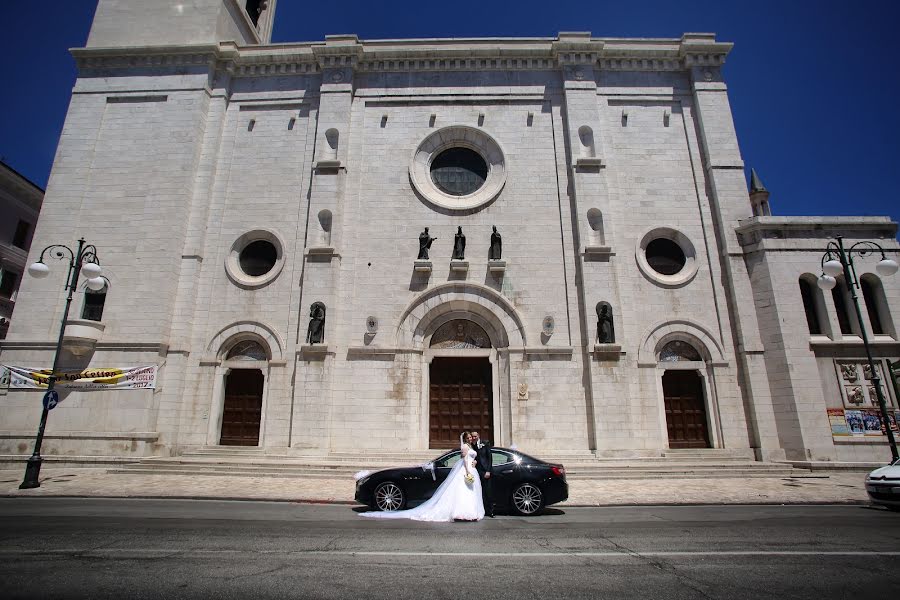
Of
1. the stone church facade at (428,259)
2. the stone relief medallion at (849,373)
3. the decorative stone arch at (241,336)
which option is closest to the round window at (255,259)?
the stone church facade at (428,259)

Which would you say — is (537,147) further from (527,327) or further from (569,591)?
(569,591)

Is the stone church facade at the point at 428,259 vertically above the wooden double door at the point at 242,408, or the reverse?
the stone church facade at the point at 428,259

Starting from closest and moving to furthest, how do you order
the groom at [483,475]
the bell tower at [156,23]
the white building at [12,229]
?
the groom at [483,475]
the bell tower at [156,23]
the white building at [12,229]

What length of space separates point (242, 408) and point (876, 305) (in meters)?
24.3

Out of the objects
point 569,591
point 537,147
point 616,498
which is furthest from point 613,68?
point 569,591

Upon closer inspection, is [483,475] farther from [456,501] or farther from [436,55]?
[436,55]

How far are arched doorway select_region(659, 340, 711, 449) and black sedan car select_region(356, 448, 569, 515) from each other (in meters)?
9.84

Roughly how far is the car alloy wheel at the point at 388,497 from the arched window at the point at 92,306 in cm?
1525

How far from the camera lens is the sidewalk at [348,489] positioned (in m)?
10.9

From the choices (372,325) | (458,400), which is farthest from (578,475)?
(372,325)

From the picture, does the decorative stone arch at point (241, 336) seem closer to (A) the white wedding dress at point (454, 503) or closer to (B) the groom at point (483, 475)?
(A) the white wedding dress at point (454, 503)

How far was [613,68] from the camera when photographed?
20.9 m

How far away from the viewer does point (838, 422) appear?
15797 mm

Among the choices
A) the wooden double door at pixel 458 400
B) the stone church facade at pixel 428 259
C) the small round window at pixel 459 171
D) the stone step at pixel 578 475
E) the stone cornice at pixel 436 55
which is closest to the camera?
the stone step at pixel 578 475
